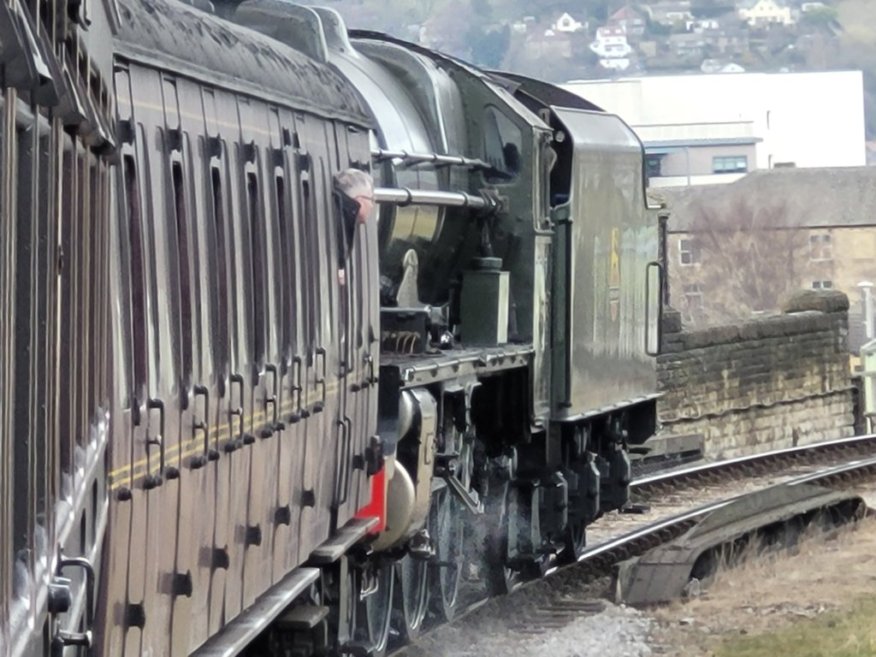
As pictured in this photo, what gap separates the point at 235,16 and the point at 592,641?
4160mm

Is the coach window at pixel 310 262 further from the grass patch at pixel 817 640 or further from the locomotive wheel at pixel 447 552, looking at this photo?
the locomotive wheel at pixel 447 552

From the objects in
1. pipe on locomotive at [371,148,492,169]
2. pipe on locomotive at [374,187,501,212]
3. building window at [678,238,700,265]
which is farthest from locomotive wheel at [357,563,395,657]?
building window at [678,238,700,265]

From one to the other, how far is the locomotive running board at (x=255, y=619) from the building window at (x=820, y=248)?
87.9 meters

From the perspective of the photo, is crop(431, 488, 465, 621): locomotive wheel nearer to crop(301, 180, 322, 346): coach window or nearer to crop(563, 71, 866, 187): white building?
crop(301, 180, 322, 346): coach window

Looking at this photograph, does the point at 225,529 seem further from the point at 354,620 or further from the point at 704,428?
the point at 704,428

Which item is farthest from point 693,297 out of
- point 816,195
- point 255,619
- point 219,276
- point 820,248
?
point 219,276

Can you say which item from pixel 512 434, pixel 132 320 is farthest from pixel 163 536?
pixel 512 434

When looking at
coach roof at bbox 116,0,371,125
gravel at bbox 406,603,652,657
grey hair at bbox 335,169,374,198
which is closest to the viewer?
coach roof at bbox 116,0,371,125

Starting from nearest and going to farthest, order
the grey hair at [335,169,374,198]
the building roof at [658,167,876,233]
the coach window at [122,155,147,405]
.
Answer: the coach window at [122,155,147,405]
the grey hair at [335,169,374,198]
the building roof at [658,167,876,233]

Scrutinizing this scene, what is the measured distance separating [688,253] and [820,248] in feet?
21.0

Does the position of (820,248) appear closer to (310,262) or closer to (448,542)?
(448,542)

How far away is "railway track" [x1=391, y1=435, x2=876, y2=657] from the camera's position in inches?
512

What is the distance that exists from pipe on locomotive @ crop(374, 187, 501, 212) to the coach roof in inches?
41.6

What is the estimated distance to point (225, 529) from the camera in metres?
6.45
